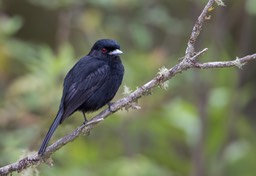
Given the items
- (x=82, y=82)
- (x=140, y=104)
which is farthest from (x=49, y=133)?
(x=140, y=104)

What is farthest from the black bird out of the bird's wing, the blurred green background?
the blurred green background

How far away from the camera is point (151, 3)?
771cm

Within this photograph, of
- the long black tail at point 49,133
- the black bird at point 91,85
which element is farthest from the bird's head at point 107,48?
the long black tail at point 49,133

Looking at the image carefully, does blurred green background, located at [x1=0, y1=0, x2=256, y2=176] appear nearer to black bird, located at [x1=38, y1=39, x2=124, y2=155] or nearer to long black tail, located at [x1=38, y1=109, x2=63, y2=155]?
black bird, located at [x1=38, y1=39, x2=124, y2=155]

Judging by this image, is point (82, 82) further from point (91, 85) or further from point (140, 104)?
point (140, 104)

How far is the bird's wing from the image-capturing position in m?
4.70

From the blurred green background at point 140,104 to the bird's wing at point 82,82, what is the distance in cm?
102

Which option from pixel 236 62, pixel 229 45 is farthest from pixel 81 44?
pixel 236 62

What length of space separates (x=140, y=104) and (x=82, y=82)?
230 centimetres

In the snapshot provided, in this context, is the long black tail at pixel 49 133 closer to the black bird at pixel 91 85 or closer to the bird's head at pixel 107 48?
the black bird at pixel 91 85

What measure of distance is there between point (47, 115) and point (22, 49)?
896mm

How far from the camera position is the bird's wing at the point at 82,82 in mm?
4695

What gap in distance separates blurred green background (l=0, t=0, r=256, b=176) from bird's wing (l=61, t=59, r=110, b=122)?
1.02 metres

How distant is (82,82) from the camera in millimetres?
4824
